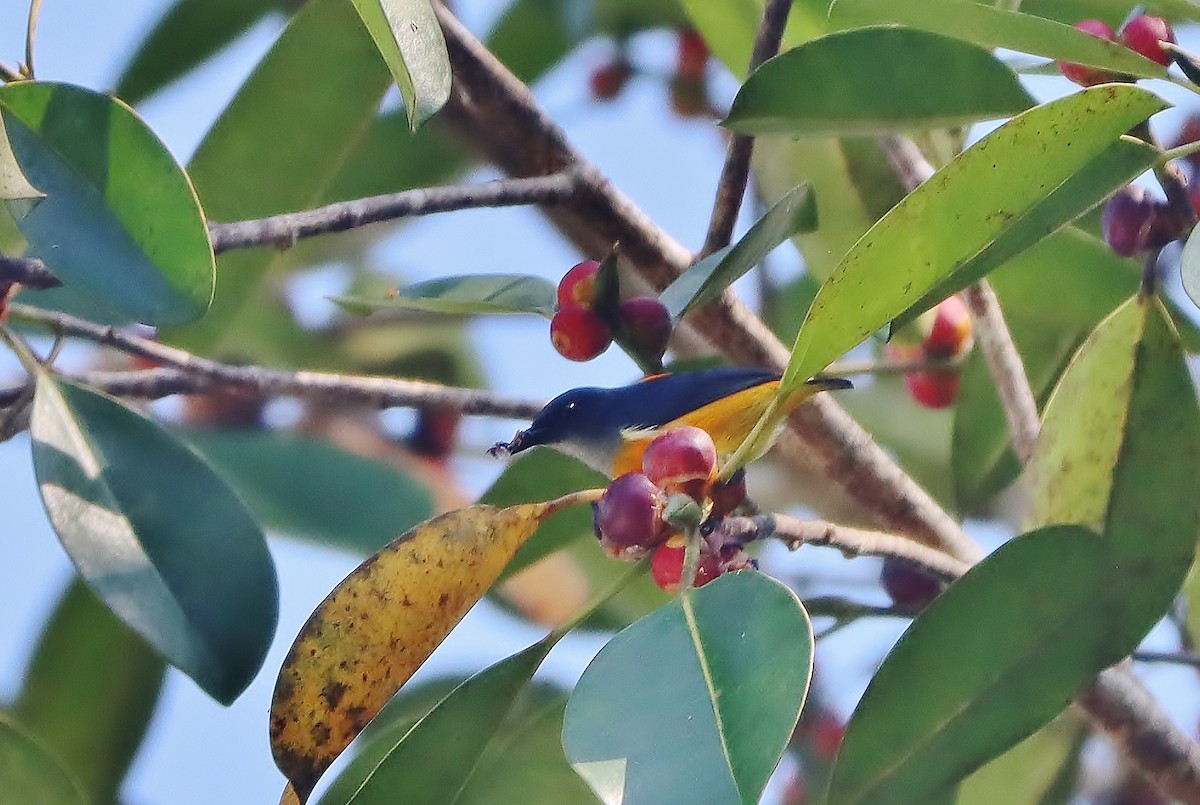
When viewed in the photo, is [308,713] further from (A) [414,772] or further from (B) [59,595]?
(B) [59,595]

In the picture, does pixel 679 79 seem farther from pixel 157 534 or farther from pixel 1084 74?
pixel 157 534

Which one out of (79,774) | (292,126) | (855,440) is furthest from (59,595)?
(855,440)

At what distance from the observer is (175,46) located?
152 cm

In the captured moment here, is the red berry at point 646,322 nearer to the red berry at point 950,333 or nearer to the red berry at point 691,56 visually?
the red berry at point 950,333

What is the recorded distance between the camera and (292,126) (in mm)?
1281

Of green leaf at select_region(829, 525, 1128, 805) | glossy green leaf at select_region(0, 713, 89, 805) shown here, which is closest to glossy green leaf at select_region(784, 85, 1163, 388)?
green leaf at select_region(829, 525, 1128, 805)

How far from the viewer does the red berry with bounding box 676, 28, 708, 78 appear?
1.75 m

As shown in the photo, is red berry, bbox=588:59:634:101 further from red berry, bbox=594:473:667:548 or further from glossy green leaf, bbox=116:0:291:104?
red berry, bbox=594:473:667:548

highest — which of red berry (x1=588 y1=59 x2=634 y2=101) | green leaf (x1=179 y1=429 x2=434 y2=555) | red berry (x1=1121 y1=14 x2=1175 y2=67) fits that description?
red berry (x1=1121 y1=14 x2=1175 y2=67)

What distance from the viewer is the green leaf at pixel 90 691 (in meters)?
1.38

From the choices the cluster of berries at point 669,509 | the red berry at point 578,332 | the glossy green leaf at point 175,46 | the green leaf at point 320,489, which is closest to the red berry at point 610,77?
the glossy green leaf at point 175,46

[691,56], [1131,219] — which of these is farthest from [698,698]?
[691,56]

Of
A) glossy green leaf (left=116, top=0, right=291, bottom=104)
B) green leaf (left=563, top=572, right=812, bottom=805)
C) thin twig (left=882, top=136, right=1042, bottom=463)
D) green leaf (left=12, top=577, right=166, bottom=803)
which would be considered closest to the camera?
green leaf (left=563, top=572, right=812, bottom=805)

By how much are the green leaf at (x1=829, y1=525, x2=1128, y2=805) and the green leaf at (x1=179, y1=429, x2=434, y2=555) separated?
27.1 inches
